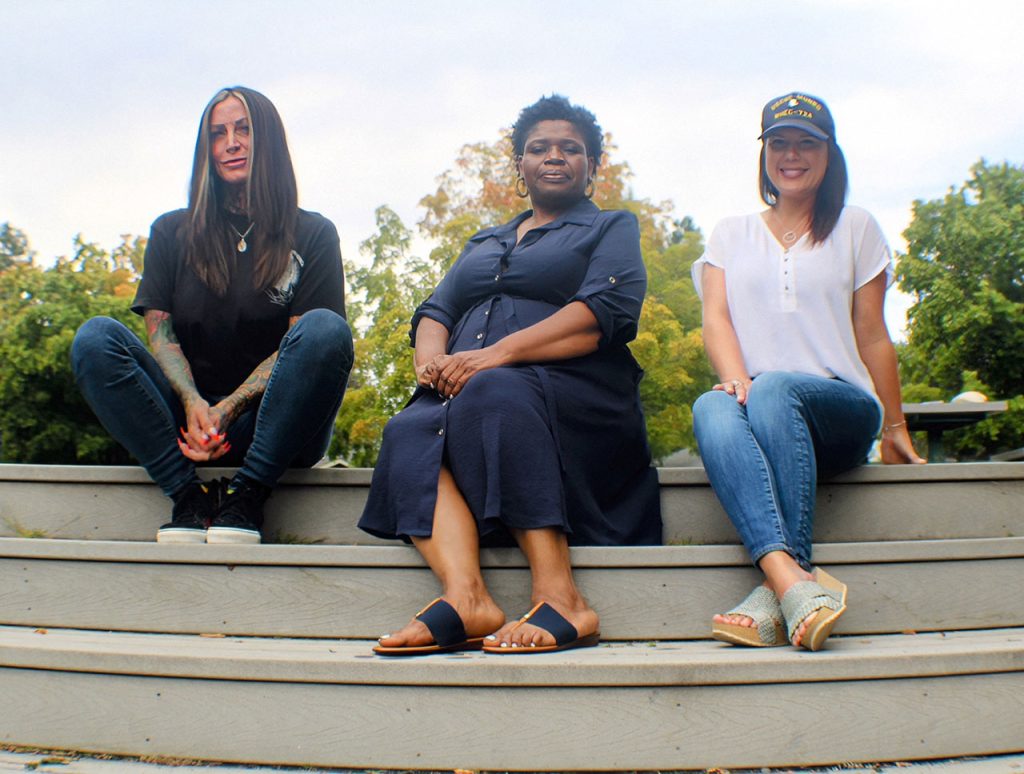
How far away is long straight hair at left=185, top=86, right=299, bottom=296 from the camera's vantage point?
2701mm

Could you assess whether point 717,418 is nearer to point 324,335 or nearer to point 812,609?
point 812,609

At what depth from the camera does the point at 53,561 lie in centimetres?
219

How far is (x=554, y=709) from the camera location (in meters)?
1.70

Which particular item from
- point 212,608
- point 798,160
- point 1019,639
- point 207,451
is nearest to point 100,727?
point 212,608

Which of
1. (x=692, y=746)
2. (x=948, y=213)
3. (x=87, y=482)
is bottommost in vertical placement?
(x=692, y=746)

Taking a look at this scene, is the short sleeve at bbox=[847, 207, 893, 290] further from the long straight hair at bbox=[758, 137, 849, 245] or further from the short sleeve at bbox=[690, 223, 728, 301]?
the short sleeve at bbox=[690, 223, 728, 301]

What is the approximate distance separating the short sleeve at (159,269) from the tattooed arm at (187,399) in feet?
0.11

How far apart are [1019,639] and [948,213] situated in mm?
19230

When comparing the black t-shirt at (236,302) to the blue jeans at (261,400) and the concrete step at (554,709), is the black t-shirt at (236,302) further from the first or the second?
the concrete step at (554,709)

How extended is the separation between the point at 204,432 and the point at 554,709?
1.27m

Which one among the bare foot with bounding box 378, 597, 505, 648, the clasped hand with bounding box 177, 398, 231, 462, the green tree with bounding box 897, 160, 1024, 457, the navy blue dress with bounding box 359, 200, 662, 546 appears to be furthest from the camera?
the green tree with bounding box 897, 160, 1024, 457

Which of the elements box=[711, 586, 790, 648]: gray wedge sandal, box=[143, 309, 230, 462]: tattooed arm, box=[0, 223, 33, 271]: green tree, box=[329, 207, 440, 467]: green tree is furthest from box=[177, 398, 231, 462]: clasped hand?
box=[0, 223, 33, 271]: green tree

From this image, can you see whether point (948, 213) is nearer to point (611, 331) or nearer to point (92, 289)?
point (92, 289)

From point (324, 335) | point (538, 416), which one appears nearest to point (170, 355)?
point (324, 335)
